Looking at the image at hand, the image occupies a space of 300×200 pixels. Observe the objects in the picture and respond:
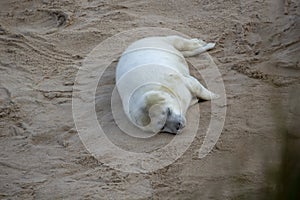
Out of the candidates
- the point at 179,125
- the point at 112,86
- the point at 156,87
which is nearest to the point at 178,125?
the point at 179,125

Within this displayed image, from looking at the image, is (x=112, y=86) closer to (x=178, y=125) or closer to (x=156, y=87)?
(x=156, y=87)

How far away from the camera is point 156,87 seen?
4070mm

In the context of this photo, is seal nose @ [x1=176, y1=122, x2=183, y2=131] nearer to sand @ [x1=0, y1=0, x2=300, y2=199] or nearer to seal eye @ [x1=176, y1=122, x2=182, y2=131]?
seal eye @ [x1=176, y1=122, x2=182, y2=131]

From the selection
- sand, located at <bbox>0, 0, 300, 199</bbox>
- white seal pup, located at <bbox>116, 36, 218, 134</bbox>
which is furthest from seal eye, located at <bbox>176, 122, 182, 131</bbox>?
sand, located at <bbox>0, 0, 300, 199</bbox>

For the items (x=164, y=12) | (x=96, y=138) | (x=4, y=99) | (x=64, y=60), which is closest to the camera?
(x=96, y=138)

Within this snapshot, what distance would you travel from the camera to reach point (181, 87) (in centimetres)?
419

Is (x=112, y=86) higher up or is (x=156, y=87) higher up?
(x=156, y=87)

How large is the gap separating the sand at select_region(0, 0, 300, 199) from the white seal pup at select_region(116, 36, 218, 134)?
0.15m

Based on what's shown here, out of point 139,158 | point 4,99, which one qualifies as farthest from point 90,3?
point 139,158

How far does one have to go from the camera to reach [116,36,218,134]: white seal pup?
3.93 m

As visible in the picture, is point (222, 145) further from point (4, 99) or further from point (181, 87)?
point (4, 99)

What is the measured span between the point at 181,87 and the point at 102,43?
1.34m

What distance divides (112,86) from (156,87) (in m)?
0.68

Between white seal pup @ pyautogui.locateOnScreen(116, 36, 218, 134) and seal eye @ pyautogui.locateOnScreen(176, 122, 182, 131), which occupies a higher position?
white seal pup @ pyautogui.locateOnScreen(116, 36, 218, 134)
